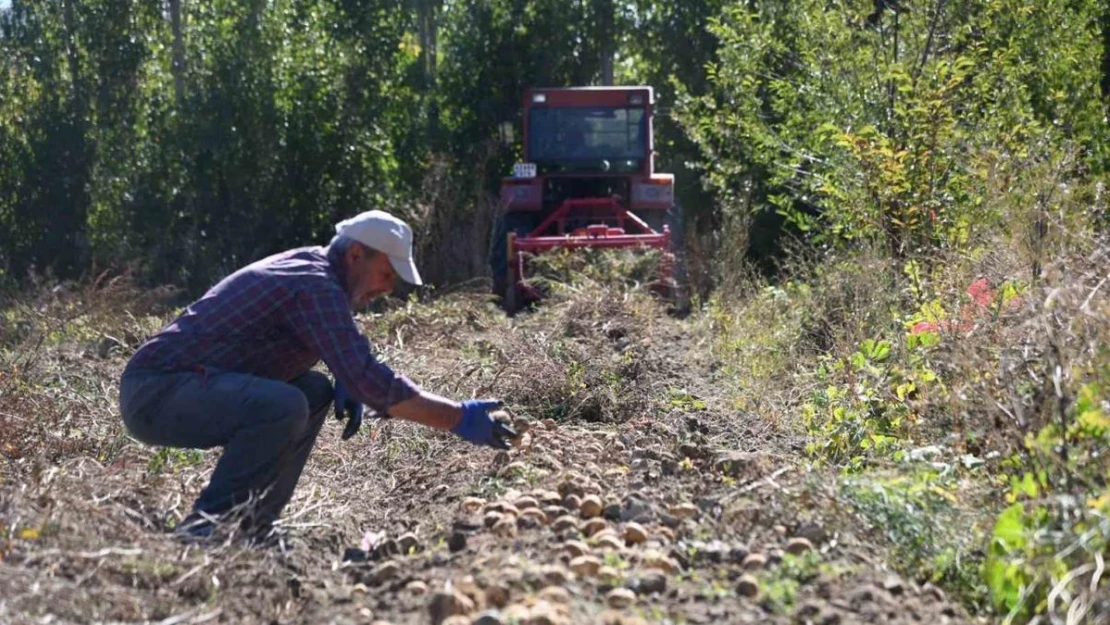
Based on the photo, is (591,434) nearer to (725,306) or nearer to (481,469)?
(481,469)

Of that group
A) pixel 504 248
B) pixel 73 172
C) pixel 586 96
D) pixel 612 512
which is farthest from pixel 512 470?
pixel 73 172

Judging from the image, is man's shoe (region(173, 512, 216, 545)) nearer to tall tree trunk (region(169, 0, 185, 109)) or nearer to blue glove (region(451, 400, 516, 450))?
blue glove (region(451, 400, 516, 450))

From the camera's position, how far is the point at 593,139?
18.0 meters

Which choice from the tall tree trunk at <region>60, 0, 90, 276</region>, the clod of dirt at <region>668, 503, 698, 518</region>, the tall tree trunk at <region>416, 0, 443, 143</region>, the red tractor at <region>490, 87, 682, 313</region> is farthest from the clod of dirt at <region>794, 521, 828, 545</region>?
the tall tree trunk at <region>416, 0, 443, 143</region>

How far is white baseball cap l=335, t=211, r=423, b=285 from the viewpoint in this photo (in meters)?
5.66

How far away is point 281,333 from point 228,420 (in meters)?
0.41

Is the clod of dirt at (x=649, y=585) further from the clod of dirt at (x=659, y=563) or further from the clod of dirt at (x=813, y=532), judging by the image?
the clod of dirt at (x=813, y=532)

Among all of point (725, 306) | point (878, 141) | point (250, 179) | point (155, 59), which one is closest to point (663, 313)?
point (725, 306)

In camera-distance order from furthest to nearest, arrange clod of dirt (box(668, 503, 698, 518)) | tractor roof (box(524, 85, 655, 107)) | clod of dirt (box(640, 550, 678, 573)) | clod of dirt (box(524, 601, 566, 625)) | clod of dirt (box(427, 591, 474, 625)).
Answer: tractor roof (box(524, 85, 655, 107)) → clod of dirt (box(668, 503, 698, 518)) → clod of dirt (box(640, 550, 678, 573)) → clod of dirt (box(427, 591, 474, 625)) → clod of dirt (box(524, 601, 566, 625))

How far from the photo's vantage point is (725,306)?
43.9 ft

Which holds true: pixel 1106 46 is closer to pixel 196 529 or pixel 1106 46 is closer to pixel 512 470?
pixel 512 470

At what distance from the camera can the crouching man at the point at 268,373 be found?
551 centimetres

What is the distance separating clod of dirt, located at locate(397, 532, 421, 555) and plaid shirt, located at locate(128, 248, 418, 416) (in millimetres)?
471

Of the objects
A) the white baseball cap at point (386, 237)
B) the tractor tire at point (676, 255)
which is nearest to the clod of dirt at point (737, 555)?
the white baseball cap at point (386, 237)
